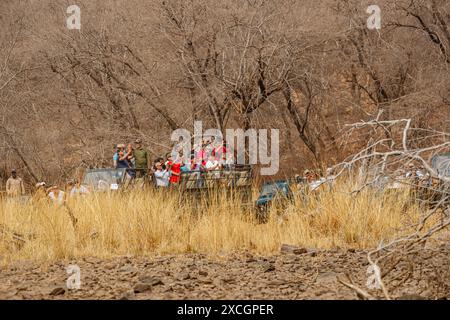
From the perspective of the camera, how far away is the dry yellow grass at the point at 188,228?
9195mm

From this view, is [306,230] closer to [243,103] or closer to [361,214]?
[361,214]

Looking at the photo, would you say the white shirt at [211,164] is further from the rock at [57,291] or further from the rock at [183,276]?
the rock at [57,291]

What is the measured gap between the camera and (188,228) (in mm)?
10070

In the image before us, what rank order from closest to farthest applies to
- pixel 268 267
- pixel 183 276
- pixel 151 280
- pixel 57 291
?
pixel 57 291, pixel 151 280, pixel 183 276, pixel 268 267

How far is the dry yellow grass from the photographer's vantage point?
9195mm

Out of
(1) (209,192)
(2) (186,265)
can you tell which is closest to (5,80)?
(1) (209,192)

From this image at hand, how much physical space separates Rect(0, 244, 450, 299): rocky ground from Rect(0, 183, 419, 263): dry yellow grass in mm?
617

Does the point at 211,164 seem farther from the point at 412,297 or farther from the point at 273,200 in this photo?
the point at 412,297

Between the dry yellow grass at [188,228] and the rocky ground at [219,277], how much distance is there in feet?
2.02

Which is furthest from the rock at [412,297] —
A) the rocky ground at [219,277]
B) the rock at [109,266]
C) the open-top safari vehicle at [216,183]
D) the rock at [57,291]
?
the open-top safari vehicle at [216,183]

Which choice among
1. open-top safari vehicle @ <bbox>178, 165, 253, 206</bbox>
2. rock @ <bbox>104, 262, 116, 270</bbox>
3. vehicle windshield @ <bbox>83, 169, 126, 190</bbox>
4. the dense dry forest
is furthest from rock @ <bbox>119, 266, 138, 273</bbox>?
the dense dry forest

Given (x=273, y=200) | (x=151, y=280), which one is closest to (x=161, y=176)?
(x=273, y=200)

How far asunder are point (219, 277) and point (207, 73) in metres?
14.6

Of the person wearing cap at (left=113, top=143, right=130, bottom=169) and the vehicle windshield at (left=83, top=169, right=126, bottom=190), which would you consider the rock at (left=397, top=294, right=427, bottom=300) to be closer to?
the vehicle windshield at (left=83, top=169, right=126, bottom=190)
